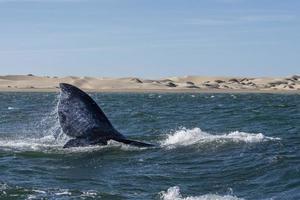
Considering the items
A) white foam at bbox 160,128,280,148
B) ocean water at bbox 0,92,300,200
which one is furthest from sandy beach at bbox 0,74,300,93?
ocean water at bbox 0,92,300,200

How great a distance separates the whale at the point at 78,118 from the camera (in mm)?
19906

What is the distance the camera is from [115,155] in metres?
20.0

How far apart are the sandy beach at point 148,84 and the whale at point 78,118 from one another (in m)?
120

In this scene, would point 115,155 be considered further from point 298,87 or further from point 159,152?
point 298,87

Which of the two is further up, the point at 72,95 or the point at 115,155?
the point at 72,95

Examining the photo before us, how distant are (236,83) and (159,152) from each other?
14417 cm

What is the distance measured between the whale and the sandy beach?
11979cm

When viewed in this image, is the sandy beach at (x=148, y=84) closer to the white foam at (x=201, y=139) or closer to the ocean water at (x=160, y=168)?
the white foam at (x=201, y=139)

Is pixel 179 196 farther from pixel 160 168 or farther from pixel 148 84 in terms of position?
pixel 148 84

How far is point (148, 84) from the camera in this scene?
517ft

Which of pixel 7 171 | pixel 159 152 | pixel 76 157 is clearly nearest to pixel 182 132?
pixel 159 152

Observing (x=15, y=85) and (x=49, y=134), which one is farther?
(x=15, y=85)

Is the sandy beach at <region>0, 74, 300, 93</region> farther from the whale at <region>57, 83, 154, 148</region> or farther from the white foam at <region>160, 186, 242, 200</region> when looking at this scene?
the white foam at <region>160, 186, 242, 200</region>

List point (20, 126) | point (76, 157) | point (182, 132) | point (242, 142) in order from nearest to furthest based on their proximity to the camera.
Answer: point (76, 157)
point (242, 142)
point (182, 132)
point (20, 126)
